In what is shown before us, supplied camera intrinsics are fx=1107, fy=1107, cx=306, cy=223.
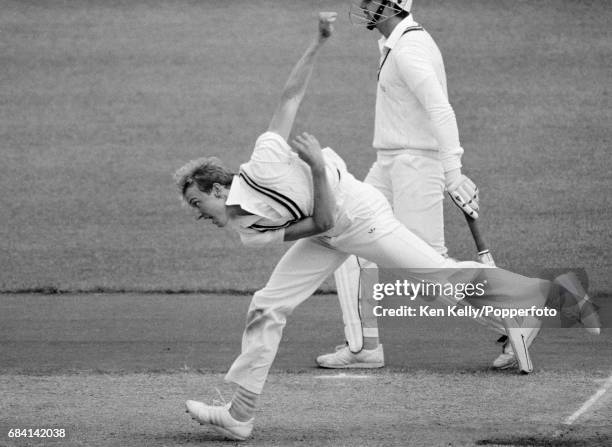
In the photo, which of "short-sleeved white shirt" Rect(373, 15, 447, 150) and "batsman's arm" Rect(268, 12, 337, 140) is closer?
"batsman's arm" Rect(268, 12, 337, 140)

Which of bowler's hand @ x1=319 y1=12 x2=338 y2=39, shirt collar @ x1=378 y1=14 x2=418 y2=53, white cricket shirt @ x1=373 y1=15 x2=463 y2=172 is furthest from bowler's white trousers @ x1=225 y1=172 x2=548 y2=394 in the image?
shirt collar @ x1=378 y1=14 x2=418 y2=53

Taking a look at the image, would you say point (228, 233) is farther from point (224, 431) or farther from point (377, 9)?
point (224, 431)

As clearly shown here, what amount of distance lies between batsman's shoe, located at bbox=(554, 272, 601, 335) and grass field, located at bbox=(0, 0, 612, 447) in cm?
45

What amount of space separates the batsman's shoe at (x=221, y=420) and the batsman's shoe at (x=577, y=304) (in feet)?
6.20

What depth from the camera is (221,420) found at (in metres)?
5.49

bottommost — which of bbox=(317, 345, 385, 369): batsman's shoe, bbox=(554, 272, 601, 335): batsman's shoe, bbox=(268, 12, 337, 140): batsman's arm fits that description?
bbox=(317, 345, 385, 369): batsman's shoe

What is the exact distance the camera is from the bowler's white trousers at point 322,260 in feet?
18.2

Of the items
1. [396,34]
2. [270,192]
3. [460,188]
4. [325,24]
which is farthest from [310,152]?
[396,34]

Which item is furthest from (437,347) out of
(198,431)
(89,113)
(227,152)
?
(89,113)

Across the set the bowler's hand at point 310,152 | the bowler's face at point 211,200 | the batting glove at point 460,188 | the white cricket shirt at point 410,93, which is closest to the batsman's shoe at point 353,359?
the batting glove at point 460,188

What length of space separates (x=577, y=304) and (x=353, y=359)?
1.56 meters

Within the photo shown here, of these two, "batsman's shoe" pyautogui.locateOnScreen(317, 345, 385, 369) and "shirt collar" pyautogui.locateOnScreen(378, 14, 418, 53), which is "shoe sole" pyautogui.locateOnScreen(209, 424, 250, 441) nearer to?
"batsman's shoe" pyautogui.locateOnScreen(317, 345, 385, 369)

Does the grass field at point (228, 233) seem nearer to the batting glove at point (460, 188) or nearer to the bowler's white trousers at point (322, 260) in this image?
the bowler's white trousers at point (322, 260)

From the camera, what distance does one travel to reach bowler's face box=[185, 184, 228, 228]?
5426 millimetres
